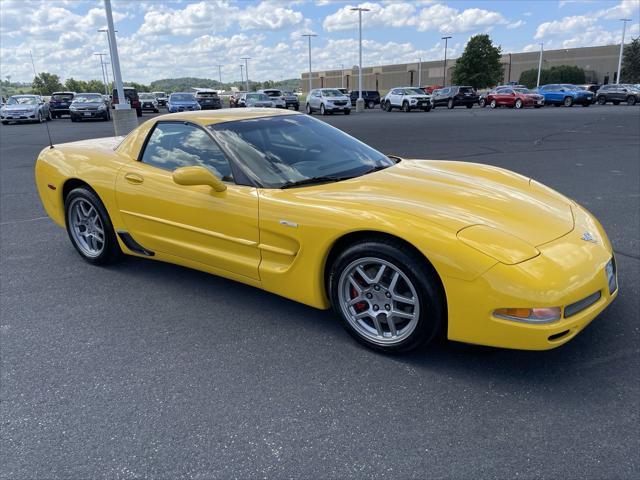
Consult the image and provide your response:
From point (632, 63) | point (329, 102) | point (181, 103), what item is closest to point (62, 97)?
point (181, 103)

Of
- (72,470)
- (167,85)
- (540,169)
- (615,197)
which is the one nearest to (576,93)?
(540,169)

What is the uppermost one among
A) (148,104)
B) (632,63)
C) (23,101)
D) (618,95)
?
(632,63)

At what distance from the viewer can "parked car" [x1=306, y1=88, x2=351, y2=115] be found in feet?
103

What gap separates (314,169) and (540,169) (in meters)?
6.80

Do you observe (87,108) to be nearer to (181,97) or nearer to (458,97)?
(181,97)

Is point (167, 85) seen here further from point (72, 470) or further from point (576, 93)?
point (72, 470)

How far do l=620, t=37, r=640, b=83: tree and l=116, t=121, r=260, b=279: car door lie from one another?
256 feet

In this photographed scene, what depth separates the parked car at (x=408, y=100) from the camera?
33219 mm

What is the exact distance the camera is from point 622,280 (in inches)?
152

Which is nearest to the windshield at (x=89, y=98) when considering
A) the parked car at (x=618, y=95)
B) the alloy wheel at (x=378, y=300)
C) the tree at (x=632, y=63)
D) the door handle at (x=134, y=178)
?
the door handle at (x=134, y=178)

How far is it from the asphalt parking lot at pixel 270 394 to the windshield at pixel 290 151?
0.99 m

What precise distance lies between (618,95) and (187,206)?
41045 millimetres

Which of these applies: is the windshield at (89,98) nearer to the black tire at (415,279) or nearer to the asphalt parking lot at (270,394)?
the asphalt parking lot at (270,394)

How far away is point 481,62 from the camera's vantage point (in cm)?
6406
